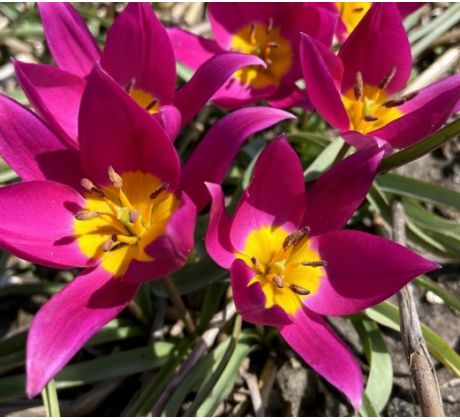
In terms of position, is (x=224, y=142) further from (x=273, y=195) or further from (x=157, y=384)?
(x=157, y=384)

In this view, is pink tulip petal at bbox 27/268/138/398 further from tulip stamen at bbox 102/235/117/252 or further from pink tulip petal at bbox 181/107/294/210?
pink tulip petal at bbox 181/107/294/210

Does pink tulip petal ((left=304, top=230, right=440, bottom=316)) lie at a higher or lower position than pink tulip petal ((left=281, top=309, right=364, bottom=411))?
higher

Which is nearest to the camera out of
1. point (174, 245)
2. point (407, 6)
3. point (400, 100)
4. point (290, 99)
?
point (174, 245)

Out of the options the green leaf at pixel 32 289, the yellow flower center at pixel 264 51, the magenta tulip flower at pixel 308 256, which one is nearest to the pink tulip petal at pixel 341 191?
the magenta tulip flower at pixel 308 256

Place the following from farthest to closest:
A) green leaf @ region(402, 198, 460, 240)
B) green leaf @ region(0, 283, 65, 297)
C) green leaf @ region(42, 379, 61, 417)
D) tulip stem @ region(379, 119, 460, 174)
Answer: green leaf @ region(0, 283, 65, 297)
green leaf @ region(402, 198, 460, 240)
green leaf @ region(42, 379, 61, 417)
tulip stem @ region(379, 119, 460, 174)

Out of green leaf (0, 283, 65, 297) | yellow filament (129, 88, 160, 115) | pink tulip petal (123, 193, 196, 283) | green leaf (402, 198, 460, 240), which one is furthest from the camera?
green leaf (0, 283, 65, 297)

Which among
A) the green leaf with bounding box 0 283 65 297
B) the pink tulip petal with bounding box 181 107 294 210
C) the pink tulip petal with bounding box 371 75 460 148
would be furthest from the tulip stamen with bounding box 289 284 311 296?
the green leaf with bounding box 0 283 65 297

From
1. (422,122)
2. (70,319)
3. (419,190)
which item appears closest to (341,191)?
(422,122)
